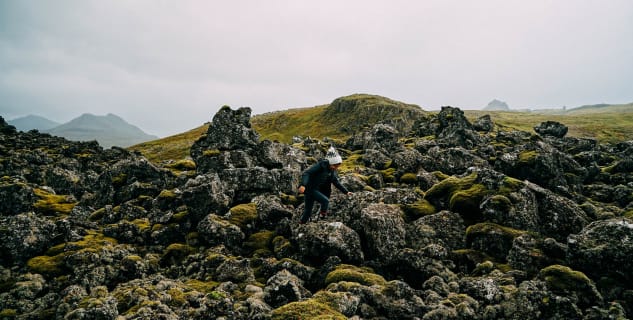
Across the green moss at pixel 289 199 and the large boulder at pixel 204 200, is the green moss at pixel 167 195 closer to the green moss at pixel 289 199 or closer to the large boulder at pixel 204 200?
the large boulder at pixel 204 200

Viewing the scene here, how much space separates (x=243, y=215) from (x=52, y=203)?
17063 mm

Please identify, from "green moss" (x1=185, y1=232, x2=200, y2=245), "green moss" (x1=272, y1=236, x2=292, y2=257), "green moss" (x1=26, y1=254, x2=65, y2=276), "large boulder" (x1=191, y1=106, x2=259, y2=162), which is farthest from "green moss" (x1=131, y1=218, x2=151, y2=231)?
"large boulder" (x1=191, y1=106, x2=259, y2=162)

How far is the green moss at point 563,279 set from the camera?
1332 cm

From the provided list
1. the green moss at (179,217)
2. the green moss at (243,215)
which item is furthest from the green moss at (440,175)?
the green moss at (179,217)

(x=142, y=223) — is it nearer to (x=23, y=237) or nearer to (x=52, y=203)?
(x=23, y=237)

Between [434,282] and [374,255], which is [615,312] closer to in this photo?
[434,282]

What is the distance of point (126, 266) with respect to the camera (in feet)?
55.4

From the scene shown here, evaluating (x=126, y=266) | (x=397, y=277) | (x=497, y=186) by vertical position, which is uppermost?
(x=497, y=186)

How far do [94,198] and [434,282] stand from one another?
91.8 ft

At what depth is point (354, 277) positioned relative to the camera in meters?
15.1

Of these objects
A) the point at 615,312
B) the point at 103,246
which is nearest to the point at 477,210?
the point at 615,312

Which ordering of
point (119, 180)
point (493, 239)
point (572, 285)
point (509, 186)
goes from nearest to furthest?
point (572, 285) < point (493, 239) < point (509, 186) < point (119, 180)

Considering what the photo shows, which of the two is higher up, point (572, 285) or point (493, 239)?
point (493, 239)

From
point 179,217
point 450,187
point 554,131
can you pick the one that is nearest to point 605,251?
point 450,187
